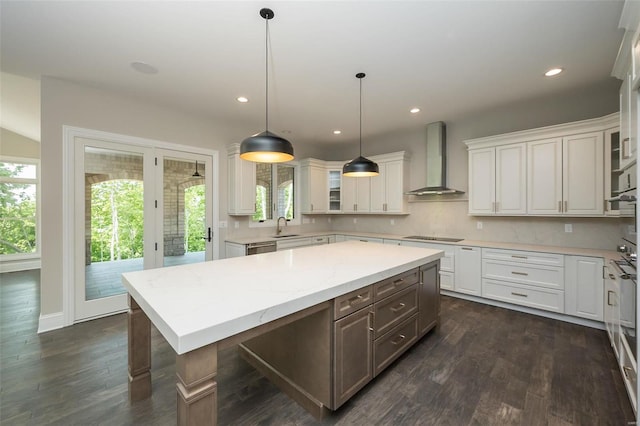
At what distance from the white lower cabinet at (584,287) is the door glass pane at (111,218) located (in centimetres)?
540

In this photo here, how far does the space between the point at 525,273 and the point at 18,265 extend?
9.51 m

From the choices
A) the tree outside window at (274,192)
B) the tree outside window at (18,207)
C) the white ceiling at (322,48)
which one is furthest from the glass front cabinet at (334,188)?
the tree outside window at (18,207)

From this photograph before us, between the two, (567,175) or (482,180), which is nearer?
(567,175)

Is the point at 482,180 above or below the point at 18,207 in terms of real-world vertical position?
above

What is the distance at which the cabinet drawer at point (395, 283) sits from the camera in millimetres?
1958

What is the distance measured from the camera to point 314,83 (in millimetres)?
3084

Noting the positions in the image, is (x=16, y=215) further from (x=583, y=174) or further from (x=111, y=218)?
(x=583, y=174)

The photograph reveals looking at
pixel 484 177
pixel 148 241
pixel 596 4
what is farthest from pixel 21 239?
pixel 596 4

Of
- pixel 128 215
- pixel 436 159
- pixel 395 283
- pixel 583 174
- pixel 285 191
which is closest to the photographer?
pixel 395 283

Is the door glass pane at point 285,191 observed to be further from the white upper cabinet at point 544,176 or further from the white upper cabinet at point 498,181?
the white upper cabinet at point 544,176

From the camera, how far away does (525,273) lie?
332 centimetres

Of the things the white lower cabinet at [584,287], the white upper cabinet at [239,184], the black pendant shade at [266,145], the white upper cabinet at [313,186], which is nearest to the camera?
the black pendant shade at [266,145]

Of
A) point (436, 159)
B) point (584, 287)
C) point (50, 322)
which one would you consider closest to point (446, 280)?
point (584, 287)

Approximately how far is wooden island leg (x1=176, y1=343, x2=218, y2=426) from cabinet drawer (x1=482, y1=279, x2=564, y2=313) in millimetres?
3745
